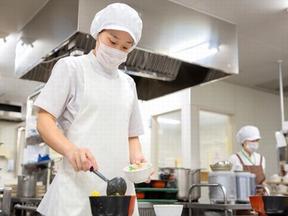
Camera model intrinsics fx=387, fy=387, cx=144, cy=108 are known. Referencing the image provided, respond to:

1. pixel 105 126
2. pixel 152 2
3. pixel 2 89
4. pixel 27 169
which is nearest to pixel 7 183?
pixel 27 169

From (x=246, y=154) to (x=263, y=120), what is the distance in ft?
5.88

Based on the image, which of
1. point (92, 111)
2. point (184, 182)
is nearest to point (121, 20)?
point (92, 111)

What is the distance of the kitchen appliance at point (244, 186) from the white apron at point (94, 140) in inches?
68.8

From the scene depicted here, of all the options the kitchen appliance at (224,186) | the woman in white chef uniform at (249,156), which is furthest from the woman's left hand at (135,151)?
the woman in white chef uniform at (249,156)

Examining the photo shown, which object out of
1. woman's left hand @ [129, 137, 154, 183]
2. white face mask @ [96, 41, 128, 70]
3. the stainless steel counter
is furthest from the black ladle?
the stainless steel counter

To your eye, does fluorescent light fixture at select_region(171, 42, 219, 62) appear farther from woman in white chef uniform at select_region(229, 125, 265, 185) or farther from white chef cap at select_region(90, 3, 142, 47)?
white chef cap at select_region(90, 3, 142, 47)

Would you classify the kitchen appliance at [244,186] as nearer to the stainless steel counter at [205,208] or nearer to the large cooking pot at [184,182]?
the stainless steel counter at [205,208]

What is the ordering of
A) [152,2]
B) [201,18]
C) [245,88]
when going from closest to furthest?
[152,2] < [201,18] < [245,88]

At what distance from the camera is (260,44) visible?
13.0 feet

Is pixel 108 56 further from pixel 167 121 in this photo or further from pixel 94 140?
pixel 167 121

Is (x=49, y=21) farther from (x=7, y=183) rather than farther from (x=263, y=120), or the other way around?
(x=263, y=120)

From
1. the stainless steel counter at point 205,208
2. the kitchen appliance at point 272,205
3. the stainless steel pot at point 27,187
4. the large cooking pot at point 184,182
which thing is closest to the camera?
the kitchen appliance at point 272,205

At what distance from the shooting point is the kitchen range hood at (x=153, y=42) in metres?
2.58

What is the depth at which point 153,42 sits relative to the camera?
2754 millimetres
